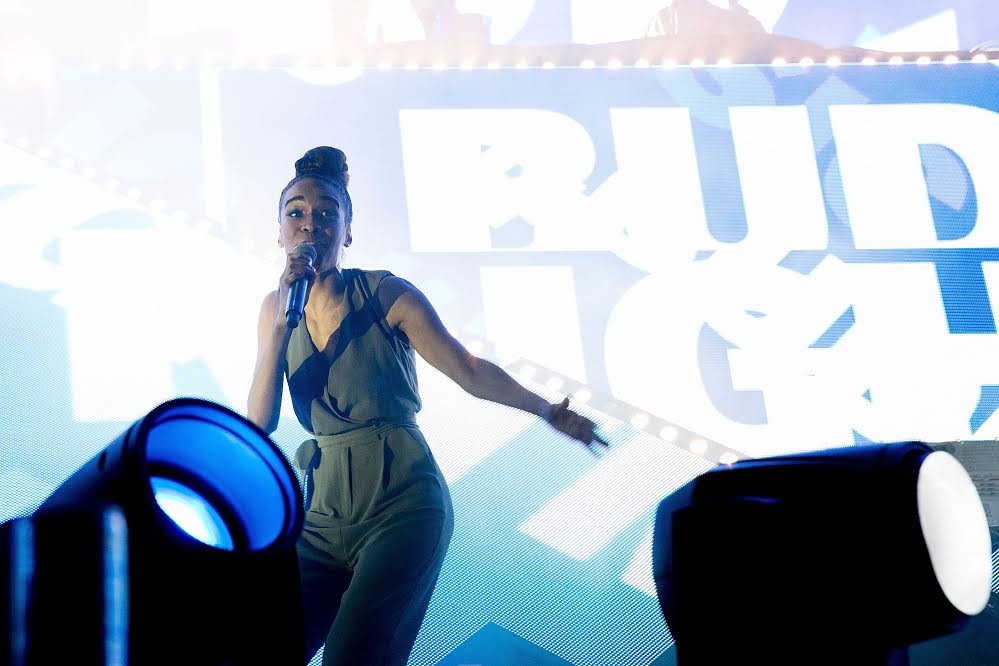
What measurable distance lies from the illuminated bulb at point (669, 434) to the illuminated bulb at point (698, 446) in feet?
0.11

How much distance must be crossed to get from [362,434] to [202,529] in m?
0.86

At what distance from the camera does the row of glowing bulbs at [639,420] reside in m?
1.91

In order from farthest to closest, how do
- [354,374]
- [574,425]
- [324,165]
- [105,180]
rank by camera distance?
1. [105,180]
2. [324,165]
3. [354,374]
4. [574,425]

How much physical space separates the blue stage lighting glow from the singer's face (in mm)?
1152

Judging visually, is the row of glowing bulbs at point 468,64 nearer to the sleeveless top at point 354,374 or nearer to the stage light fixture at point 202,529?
the sleeveless top at point 354,374

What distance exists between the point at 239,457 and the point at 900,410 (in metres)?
1.74

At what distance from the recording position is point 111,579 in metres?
0.48

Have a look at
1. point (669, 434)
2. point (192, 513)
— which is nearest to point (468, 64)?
point (669, 434)

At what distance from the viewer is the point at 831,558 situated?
0.56 metres

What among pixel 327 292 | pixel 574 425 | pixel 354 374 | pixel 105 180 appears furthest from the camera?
pixel 105 180

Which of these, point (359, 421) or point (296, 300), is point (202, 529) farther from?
point (296, 300)

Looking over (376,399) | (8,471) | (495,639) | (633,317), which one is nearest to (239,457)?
(376,399)

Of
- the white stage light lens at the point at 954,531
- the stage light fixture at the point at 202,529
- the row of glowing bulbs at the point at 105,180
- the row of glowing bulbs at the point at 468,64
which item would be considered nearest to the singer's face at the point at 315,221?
the row of glowing bulbs at the point at 105,180

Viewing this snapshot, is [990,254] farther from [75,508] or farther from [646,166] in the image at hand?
[75,508]
